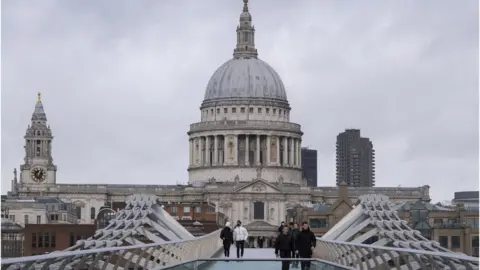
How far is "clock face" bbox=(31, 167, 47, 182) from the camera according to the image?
197000mm

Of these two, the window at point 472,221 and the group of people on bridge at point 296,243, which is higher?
the window at point 472,221

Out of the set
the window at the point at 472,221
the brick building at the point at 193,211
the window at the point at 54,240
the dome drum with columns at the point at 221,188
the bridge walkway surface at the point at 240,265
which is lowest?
the bridge walkway surface at the point at 240,265

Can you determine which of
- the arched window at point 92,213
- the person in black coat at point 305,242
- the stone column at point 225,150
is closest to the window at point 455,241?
the person in black coat at point 305,242

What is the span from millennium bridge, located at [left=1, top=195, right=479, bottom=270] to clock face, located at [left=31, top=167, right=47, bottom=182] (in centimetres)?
13941

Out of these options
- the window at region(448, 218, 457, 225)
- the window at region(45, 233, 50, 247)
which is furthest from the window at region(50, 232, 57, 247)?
the window at region(448, 218, 457, 225)

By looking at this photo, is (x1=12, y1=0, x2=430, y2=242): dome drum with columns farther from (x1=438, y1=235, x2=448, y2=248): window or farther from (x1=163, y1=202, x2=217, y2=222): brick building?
(x1=438, y1=235, x2=448, y2=248): window

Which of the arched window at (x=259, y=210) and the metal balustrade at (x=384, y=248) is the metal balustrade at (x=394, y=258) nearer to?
the metal balustrade at (x=384, y=248)

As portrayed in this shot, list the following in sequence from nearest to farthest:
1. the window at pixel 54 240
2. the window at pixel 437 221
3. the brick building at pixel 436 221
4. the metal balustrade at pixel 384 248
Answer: the metal balustrade at pixel 384 248
the window at pixel 54 240
the brick building at pixel 436 221
the window at pixel 437 221

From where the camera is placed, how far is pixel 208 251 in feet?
175

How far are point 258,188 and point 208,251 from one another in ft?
466

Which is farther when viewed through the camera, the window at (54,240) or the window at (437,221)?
the window at (437,221)

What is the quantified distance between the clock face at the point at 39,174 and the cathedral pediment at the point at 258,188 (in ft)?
A: 73.0

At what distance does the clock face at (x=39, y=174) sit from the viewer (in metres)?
197

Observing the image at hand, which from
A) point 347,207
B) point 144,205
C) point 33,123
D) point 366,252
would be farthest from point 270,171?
point 366,252
